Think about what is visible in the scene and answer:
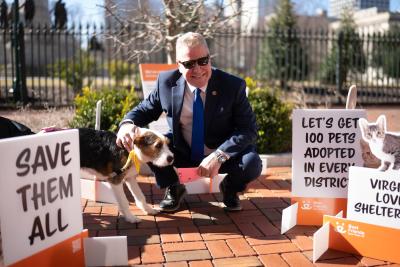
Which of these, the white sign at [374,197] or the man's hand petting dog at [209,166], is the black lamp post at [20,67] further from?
the white sign at [374,197]

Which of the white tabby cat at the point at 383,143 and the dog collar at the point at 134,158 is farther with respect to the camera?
the dog collar at the point at 134,158

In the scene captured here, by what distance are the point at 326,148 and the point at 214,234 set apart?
119 centimetres

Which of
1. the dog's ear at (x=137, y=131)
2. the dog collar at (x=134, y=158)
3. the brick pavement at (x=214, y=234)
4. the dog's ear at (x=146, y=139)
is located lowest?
the brick pavement at (x=214, y=234)

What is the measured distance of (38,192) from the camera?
2.49 metres

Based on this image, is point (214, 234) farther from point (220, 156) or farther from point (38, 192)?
point (38, 192)

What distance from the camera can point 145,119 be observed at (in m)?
4.08

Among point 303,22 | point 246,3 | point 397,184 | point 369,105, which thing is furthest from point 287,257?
point 303,22

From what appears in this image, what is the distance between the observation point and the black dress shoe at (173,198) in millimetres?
4086

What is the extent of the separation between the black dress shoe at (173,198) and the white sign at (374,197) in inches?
65.5

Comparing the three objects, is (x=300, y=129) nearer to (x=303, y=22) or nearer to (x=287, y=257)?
(x=287, y=257)

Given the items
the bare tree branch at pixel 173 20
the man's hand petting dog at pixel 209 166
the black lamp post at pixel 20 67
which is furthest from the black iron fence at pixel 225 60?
the man's hand petting dog at pixel 209 166

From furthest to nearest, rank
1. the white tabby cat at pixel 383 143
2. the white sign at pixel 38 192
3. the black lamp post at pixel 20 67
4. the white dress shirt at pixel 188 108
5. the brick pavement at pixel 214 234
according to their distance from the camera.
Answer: the black lamp post at pixel 20 67 < the white dress shirt at pixel 188 108 < the brick pavement at pixel 214 234 < the white tabby cat at pixel 383 143 < the white sign at pixel 38 192

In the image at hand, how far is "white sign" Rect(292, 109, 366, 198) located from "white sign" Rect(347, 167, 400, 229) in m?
0.44

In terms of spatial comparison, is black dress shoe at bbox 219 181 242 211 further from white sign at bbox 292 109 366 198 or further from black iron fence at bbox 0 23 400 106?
black iron fence at bbox 0 23 400 106
